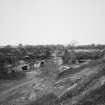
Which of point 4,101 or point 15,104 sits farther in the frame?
point 4,101

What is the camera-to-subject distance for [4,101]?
11977 millimetres

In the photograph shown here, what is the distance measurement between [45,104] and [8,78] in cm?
1461

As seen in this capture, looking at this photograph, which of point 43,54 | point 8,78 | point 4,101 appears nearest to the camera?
point 4,101

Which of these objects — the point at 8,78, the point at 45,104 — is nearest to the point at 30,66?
the point at 8,78

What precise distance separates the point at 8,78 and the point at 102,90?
1901 cm

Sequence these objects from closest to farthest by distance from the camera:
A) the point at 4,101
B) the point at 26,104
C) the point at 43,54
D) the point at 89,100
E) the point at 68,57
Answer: the point at 89,100
the point at 26,104
the point at 4,101
the point at 68,57
the point at 43,54

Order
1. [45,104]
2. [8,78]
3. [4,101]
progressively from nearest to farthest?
[45,104] → [4,101] → [8,78]

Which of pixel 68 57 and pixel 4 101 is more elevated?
pixel 68 57

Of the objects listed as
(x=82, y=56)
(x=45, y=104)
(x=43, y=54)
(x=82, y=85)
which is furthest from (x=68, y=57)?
(x=45, y=104)

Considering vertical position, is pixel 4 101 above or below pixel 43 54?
below

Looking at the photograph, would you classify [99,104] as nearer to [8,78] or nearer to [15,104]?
[15,104]

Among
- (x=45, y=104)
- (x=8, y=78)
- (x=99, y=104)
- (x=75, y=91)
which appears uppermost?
(x=99, y=104)

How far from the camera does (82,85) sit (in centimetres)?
1077

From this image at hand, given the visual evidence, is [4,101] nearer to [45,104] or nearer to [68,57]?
[45,104]
